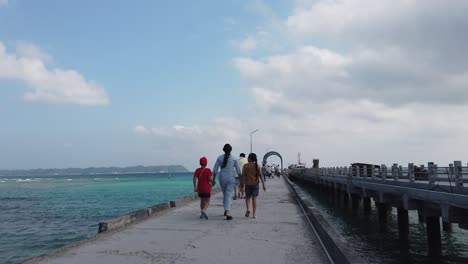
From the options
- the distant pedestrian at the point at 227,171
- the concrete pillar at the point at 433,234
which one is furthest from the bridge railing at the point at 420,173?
the distant pedestrian at the point at 227,171

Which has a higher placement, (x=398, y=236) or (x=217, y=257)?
(x=217, y=257)

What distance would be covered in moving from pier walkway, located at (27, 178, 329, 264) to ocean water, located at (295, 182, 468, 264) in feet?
8.23

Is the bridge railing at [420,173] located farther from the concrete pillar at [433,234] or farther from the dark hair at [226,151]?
A: the dark hair at [226,151]

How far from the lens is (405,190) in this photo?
11.3 meters

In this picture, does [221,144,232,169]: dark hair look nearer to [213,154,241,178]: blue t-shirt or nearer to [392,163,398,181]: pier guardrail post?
[213,154,241,178]: blue t-shirt

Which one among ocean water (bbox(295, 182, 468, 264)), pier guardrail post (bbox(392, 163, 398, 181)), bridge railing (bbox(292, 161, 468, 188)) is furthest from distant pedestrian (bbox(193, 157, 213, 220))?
pier guardrail post (bbox(392, 163, 398, 181))

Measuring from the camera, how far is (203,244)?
7039 millimetres

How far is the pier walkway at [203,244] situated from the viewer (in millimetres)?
6004

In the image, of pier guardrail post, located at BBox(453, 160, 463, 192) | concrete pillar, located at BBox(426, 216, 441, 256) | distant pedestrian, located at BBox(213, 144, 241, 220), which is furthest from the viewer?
concrete pillar, located at BBox(426, 216, 441, 256)

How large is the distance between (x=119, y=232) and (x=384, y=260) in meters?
6.06

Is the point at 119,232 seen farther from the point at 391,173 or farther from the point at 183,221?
the point at 391,173

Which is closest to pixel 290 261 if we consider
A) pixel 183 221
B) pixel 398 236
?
pixel 183 221

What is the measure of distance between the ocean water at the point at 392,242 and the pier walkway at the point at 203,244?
98.8 inches

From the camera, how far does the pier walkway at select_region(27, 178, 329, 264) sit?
236 inches
